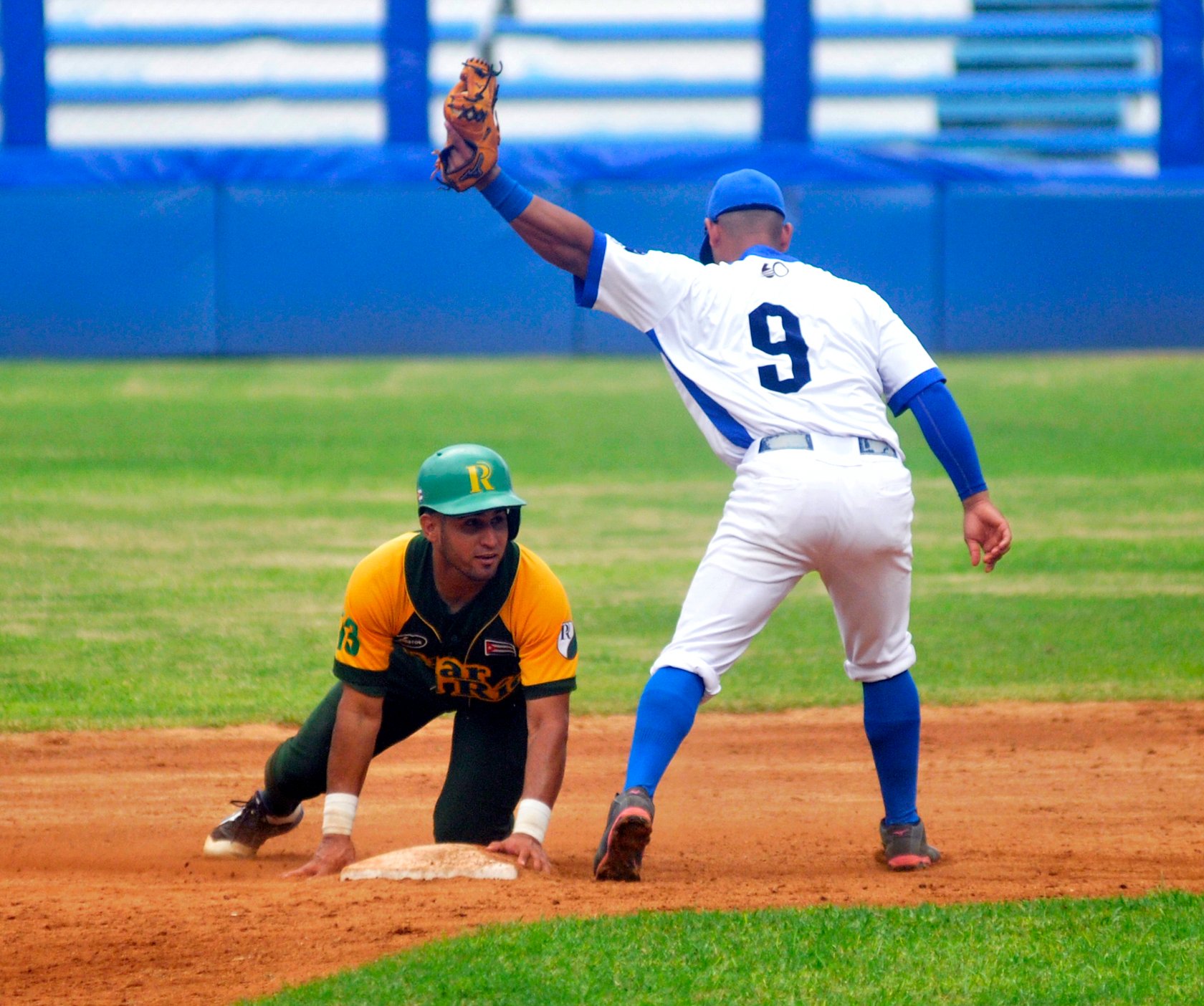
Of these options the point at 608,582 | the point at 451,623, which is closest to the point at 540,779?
the point at 451,623

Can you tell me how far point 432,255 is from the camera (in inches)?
651

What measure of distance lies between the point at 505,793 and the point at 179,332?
13191 millimetres

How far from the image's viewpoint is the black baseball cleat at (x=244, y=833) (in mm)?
4301

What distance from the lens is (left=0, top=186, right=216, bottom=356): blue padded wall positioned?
15961 mm

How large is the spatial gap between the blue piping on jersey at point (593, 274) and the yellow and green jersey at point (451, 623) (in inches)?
25.6

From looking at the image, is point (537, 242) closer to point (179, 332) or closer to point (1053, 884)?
point (1053, 884)

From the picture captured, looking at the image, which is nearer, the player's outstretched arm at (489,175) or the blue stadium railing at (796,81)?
the player's outstretched arm at (489,175)

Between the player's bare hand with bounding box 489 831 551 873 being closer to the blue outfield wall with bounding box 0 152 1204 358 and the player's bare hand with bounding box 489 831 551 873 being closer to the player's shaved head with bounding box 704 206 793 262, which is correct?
the player's shaved head with bounding box 704 206 793 262

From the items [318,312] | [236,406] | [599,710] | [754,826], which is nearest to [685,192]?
[318,312]

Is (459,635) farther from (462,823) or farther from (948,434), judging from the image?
(948,434)

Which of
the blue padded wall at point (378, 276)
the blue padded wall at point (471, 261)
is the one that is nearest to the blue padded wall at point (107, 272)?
the blue padded wall at point (471, 261)

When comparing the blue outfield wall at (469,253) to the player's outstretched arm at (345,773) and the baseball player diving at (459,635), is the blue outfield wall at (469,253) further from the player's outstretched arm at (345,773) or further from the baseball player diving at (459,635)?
the player's outstretched arm at (345,773)

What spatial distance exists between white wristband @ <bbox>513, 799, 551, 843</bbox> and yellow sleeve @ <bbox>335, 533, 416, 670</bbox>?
0.49 metres

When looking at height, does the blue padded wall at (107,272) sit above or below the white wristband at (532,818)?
above
